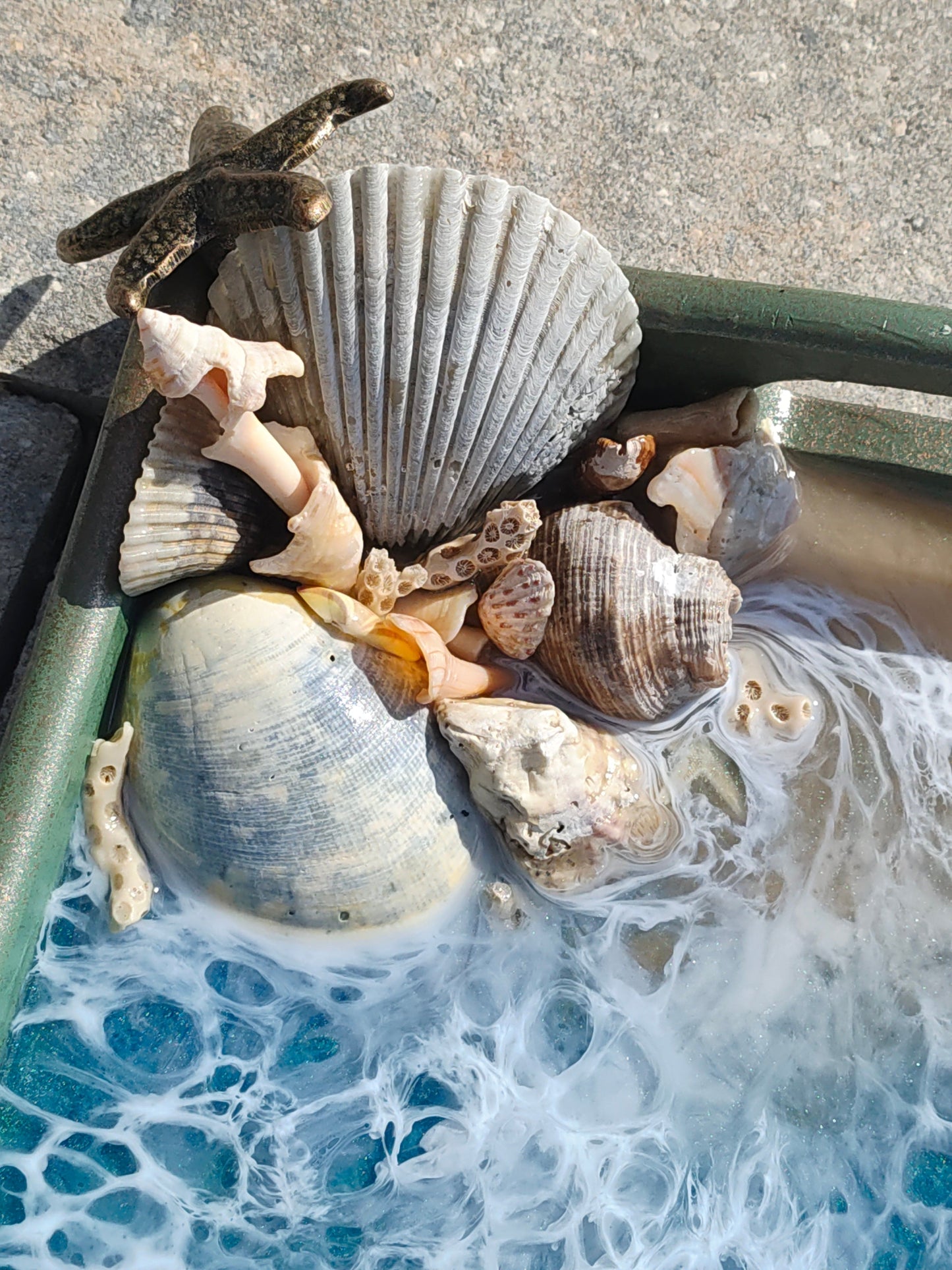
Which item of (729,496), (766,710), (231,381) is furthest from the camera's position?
(766,710)

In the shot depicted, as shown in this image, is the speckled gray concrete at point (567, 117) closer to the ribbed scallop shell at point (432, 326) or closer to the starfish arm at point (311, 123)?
the ribbed scallop shell at point (432, 326)

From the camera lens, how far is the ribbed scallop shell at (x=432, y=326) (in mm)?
1543

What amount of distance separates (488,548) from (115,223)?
0.81m

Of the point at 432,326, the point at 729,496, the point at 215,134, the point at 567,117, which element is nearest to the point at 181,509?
the point at 432,326

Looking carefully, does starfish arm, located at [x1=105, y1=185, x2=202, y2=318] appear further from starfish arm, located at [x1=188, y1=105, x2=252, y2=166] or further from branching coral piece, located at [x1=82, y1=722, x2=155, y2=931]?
branching coral piece, located at [x1=82, y1=722, x2=155, y2=931]

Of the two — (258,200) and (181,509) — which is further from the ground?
(258,200)

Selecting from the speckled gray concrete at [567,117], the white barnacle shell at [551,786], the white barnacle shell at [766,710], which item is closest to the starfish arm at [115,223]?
the speckled gray concrete at [567,117]

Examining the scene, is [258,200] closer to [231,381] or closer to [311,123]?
[311,123]

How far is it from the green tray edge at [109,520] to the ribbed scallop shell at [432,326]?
136 millimetres

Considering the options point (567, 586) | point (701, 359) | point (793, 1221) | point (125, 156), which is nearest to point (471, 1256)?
point (793, 1221)

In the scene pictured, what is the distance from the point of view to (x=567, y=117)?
2078 millimetres

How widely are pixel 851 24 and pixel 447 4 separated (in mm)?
873

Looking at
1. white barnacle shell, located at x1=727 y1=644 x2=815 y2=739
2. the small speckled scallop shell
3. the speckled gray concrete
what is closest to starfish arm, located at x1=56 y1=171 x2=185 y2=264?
the speckled gray concrete

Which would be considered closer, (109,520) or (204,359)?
(204,359)
